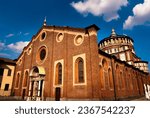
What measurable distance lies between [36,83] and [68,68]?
648 centimetres

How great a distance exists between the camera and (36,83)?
18.4 m

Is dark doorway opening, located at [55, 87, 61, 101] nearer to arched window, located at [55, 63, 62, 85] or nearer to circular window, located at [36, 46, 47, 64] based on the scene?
arched window, located at [55, 63, 62, 85]

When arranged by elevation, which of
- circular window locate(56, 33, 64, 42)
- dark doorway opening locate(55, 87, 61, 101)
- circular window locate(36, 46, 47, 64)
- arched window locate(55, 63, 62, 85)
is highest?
circular window locate(56, 33, 64, 42)

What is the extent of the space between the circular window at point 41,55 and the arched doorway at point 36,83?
1323mm

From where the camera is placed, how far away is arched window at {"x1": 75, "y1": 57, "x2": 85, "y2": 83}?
45.7ft

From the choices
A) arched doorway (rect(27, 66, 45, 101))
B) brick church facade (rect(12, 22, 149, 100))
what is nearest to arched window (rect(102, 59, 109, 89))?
brick church facade (rect(12, 22, 149, 100))

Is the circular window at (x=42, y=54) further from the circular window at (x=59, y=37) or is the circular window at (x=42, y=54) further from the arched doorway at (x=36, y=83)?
the circular window at (x=59, y=37)

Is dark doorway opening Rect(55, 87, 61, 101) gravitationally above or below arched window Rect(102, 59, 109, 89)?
below

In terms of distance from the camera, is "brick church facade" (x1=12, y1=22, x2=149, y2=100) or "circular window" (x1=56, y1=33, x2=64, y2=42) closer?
"brick church facade" (x1=12, y1=22, x2=149, y2=100)

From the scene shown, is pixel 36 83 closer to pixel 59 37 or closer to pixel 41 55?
pixel 41 55

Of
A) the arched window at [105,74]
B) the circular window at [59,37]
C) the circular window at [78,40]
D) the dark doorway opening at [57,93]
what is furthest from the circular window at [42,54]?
the arched window at [105,74]

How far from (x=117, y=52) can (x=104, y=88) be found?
85.4ft

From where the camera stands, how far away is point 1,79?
73.9ft

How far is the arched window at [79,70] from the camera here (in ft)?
45.7
